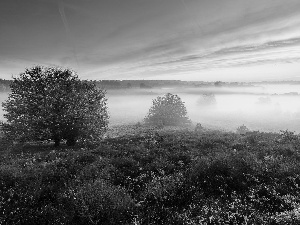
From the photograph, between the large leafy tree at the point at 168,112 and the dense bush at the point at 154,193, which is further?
the large leafy tree at the point at 168,112

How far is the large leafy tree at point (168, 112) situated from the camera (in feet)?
216

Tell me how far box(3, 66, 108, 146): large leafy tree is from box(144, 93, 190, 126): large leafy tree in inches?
1645

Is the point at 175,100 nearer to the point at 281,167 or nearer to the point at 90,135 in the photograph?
the point at 90,135

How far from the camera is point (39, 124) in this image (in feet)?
71.3

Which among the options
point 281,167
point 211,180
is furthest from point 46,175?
point 281,167

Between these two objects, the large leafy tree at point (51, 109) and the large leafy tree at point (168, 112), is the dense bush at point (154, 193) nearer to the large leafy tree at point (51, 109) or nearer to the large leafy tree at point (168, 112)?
the large leafy tree at point (51, 109)

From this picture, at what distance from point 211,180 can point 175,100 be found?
60.1 metres

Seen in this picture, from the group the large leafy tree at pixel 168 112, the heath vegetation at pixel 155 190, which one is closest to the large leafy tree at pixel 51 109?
the heath vegetation at pixel 155 190

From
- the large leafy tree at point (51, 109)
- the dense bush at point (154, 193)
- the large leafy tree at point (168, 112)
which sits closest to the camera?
the dense bush at point (154, 193)

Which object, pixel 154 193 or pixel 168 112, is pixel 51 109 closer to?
pixel 154 193

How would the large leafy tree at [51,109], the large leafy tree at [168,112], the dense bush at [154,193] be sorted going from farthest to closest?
the large leafy tree at [168,112] < the large leafy tree at [51,109] < the dense bush at [154,193]

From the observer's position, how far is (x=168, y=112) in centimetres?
6662

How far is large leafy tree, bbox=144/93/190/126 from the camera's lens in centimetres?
6594

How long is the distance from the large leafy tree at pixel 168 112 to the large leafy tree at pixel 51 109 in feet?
137
